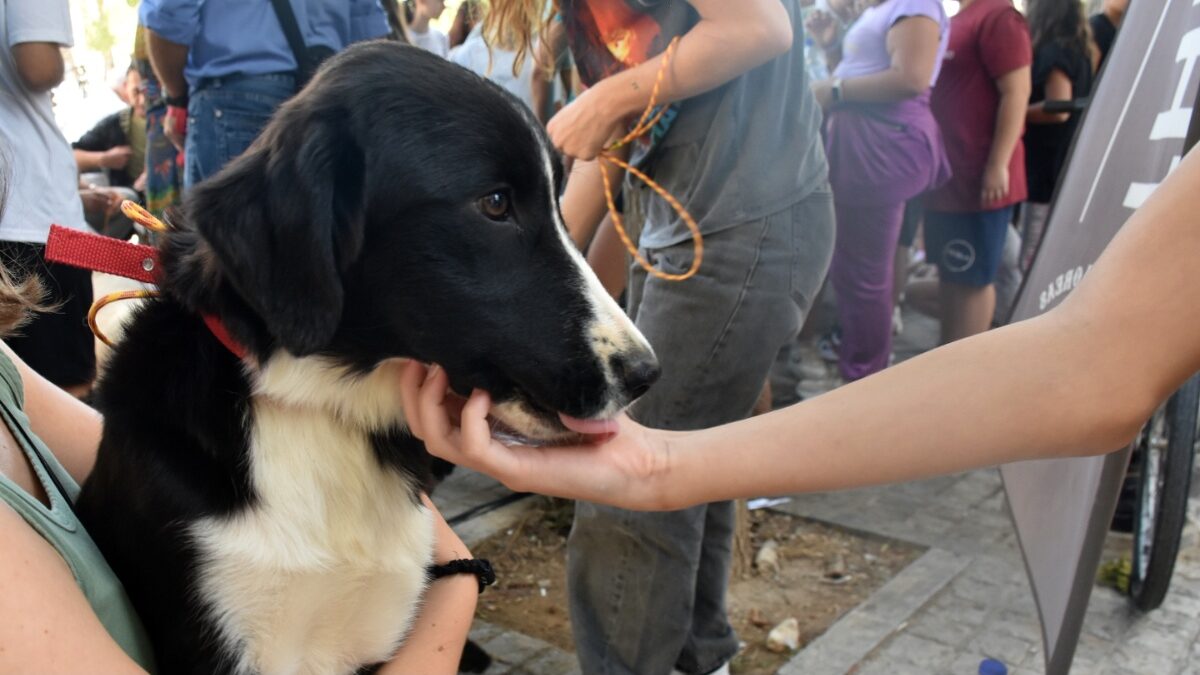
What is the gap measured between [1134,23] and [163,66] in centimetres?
322

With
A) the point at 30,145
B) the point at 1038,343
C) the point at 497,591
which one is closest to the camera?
the point at 1038,343

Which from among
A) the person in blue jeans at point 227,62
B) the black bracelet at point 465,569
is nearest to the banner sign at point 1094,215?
the black bracelet at point 465,569

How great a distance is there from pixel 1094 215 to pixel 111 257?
196cm

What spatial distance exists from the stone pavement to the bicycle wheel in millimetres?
146

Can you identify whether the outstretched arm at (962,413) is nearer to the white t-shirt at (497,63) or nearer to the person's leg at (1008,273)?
the white t-shirt at (497,63)

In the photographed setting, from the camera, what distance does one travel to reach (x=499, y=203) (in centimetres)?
150

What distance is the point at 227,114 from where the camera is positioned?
3.49 meters

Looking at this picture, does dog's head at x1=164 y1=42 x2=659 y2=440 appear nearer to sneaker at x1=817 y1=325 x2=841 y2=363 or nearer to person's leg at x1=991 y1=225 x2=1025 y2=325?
sneaker at x1=817 y1=325 x2=841 y2=363

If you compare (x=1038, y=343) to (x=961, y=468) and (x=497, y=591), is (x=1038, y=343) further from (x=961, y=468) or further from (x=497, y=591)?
(x=497, y=591)

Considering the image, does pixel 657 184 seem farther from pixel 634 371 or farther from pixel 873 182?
pixel 873 182

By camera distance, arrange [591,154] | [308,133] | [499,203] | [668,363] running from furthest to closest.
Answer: [668,363]
[591,154]
[499,203]
[308,133]

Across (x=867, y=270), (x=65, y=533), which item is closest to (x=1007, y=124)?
(x=867, y=270)

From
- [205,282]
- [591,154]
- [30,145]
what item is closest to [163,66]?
[30,145]

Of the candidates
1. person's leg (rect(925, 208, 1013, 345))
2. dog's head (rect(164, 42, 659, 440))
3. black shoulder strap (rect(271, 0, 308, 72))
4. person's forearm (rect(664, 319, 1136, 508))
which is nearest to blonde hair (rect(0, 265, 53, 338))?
dog's head (rect(164, 42, 659, 440))
